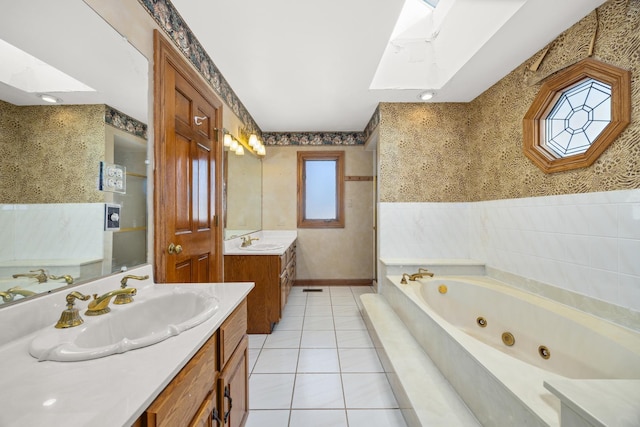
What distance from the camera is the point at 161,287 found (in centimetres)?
128

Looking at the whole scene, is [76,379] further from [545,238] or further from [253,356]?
[545,238]

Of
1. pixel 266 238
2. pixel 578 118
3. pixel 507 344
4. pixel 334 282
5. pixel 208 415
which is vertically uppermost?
pixel 578 118

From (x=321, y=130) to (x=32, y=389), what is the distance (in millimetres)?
3850

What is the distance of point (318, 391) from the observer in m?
1.71

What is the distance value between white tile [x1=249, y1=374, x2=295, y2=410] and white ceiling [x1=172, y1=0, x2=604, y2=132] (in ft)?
8.03

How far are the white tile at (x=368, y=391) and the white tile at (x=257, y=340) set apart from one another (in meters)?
0.84

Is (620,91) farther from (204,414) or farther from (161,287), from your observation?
(161,287)

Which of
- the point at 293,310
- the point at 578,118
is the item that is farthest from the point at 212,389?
the point at 578,118

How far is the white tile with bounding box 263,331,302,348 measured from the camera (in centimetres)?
Answer: 229

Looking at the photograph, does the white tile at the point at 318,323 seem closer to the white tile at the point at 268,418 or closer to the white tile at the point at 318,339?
the white tile at the point at 318,339

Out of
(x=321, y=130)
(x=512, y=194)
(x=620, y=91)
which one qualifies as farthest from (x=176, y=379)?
(x=321, y=130)

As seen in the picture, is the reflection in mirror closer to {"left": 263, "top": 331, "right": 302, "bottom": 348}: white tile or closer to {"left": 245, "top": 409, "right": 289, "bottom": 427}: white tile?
{"left": 263, "top": 331, "right": 302, "bottom": 348}: white tile

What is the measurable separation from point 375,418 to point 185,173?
6.12ft

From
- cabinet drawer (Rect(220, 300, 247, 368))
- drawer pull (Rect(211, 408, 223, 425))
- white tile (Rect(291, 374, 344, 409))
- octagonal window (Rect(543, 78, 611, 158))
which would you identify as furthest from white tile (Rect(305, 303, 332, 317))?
octagonal window (Rect(543, 78, 611, 158))
